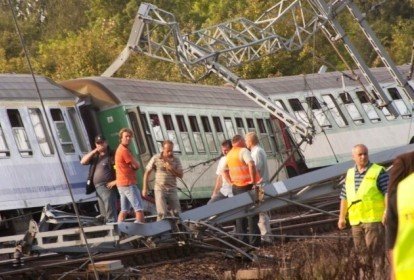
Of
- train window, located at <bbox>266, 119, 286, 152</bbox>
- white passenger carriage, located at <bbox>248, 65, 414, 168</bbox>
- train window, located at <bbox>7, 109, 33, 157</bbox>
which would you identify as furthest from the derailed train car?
train window, located at <bbox>7, 109, 33, 157</bbox>

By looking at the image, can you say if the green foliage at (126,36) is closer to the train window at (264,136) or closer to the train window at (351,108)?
the train window at (351,108)

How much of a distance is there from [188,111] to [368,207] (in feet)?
59.6

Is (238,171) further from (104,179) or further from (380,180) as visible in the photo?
(380,180)

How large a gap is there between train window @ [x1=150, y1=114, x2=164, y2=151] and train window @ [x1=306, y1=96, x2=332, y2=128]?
34.1ft

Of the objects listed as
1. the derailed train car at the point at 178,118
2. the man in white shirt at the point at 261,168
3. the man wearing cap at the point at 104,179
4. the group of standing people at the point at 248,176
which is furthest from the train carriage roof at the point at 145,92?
the group of standing people at the point at 248,176

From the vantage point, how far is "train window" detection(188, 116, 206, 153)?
108 feet

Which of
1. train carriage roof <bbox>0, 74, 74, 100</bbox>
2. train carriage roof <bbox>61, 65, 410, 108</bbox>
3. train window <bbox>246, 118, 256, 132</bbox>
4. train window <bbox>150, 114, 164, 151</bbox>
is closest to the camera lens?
train carriage roof <bbox>0, 74, 74, 100</bbox>

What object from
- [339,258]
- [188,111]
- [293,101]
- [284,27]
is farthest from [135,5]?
[339,258]

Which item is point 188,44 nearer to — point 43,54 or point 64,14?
point 43,54

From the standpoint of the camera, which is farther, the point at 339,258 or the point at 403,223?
the point at 339,258

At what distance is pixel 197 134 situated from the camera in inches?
1308

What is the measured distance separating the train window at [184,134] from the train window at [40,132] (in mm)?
5373

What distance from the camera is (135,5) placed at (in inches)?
2849

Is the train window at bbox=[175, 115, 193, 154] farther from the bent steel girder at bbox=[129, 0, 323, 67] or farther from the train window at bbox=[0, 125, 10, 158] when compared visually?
the train window at bbox=[0, 125, 10, 158]
